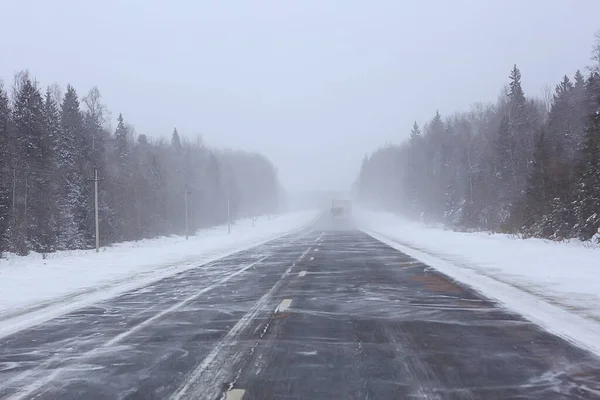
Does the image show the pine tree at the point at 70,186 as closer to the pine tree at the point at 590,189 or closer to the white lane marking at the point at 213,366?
the pine tree at the point at 590,189

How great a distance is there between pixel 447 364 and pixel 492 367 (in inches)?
18.2

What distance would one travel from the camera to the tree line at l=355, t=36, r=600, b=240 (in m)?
27.9

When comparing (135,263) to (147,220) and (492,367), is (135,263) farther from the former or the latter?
(147,220)

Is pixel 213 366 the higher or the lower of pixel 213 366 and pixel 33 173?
the lower

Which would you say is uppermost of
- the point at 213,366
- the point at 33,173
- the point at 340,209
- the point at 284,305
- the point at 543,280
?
the point at 33,173

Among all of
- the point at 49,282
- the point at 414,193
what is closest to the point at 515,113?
the point at 414,193

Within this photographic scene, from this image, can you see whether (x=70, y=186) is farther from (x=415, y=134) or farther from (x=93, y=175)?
(x=415, y=134)

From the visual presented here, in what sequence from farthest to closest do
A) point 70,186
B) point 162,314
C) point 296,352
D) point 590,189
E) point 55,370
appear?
point 70,186 < point 590,189 < point 162,314 < point 296,352 < point 55,370

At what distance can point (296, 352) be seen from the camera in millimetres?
6477

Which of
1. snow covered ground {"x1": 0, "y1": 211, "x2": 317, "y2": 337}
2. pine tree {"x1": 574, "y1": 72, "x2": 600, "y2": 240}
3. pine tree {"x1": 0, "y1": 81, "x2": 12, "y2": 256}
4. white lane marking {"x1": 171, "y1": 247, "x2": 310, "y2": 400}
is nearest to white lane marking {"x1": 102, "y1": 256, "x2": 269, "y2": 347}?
white lane marking {"x1": 171, "y1": 247, "x2": 310, "y2": 400}

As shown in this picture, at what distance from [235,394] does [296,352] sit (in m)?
1.63

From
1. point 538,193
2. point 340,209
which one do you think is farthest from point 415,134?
point 538,193

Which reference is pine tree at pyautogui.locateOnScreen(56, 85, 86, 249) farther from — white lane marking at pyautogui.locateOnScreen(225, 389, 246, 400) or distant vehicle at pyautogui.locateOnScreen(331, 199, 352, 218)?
white lane marking at pyautogui.locateOnScreen(225, 389, 246, 400)

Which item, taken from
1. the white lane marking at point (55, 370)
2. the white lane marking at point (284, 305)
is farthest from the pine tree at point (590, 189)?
→ the white lane marking at point (55, 370)
